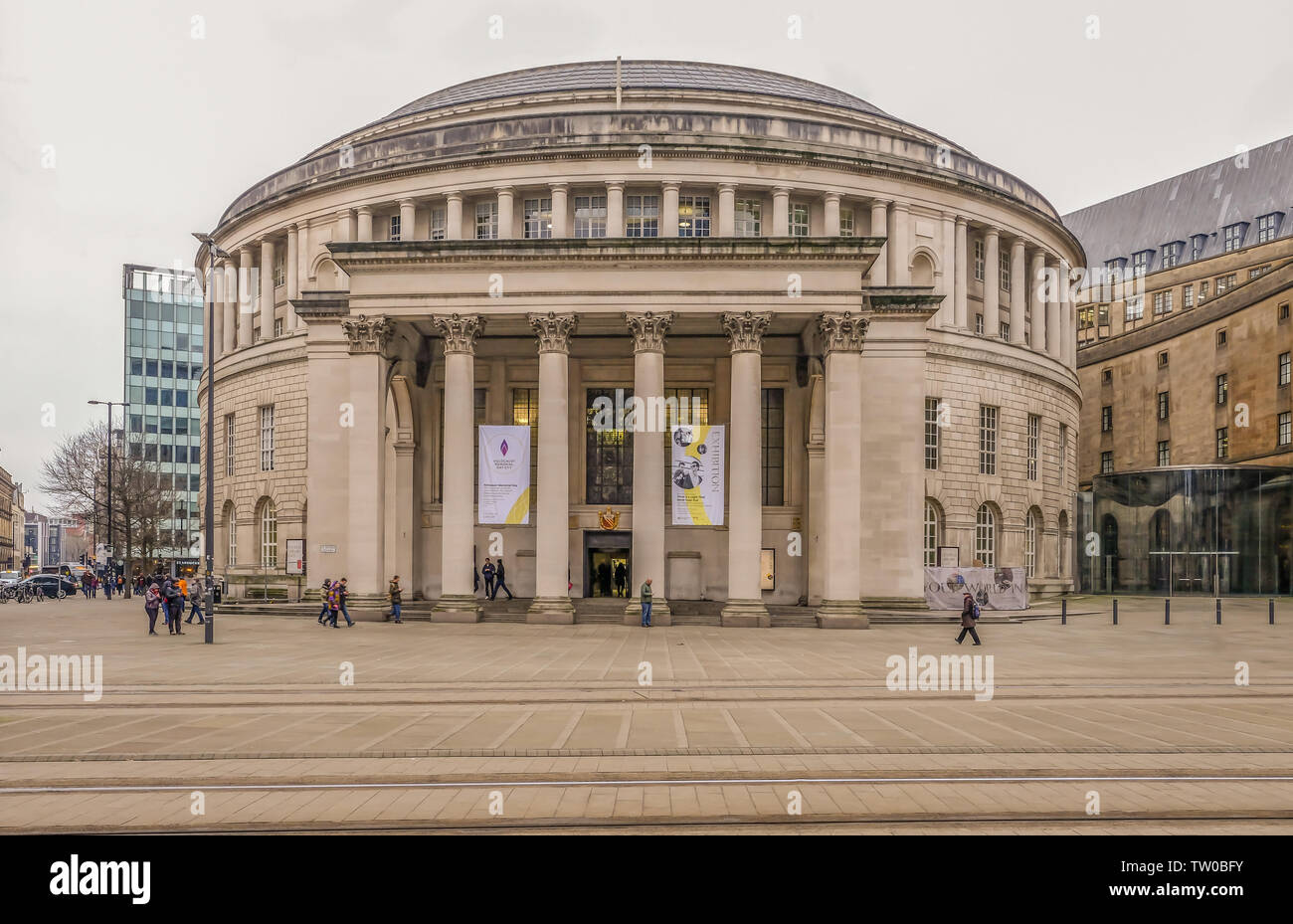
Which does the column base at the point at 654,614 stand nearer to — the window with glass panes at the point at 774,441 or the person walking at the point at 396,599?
the person walking at the point at 396,599

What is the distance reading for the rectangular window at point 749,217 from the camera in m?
46.9

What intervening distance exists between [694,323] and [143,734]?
27.7 metres

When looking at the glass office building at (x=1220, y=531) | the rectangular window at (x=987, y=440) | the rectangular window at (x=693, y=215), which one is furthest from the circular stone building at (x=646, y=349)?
the glass office building at (x=1220, y=531)

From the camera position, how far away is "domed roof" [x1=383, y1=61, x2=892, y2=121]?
54.1 meters

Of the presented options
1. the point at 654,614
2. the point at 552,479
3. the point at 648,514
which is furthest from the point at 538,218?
the point at 654,614

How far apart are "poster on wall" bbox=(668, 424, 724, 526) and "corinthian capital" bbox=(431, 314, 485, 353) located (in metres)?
9.09

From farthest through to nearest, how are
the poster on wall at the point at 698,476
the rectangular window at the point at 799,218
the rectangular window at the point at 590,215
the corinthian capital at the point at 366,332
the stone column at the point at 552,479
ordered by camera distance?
the rectangular window at the point at 799,218, the rectangular window at the point at 590,215, the corinthian capital at the point at 366,332, the stone column at the point at 552,479, the poster on wall at the point at 698,476

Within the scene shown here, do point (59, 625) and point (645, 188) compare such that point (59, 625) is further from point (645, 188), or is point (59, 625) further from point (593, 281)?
point (645, 188)

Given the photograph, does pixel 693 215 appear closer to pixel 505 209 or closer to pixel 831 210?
pixel 831 210

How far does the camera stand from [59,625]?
110 feet

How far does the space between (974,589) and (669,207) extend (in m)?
23.6

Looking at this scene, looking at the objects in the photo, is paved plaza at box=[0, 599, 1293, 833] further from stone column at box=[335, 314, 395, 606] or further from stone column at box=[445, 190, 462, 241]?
stone column at box=[445, 190, 462, 241]

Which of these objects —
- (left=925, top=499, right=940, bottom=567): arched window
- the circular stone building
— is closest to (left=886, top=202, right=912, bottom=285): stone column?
the circular stone building

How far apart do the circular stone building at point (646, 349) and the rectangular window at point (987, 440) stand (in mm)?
324
